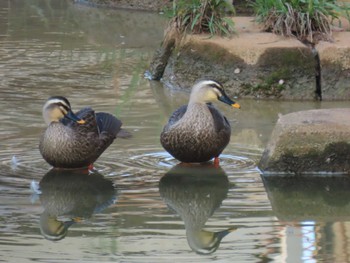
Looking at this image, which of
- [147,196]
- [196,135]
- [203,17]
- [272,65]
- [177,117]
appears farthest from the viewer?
[203,17]

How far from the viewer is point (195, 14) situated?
1189cm

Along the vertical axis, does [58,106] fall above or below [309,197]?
above

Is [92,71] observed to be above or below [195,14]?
below

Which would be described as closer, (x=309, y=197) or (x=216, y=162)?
(x=309, y=197)

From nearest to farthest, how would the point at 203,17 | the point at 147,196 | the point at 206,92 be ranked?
the point at 147,196 → the point at 206,92 → the point at 203,17

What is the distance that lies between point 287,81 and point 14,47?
4400mm

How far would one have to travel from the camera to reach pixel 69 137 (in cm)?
848

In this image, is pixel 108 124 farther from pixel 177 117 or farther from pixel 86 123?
pixel 177 117

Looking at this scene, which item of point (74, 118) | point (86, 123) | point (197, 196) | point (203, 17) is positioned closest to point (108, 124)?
point (86, 123)

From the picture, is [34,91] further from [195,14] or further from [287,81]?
[287,81]

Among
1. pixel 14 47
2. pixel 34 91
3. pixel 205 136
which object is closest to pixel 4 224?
pixel 205 136

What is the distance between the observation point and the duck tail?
28.9 ft

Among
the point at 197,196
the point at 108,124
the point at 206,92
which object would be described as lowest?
the point at 197,196

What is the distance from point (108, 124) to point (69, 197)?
1241 mm
